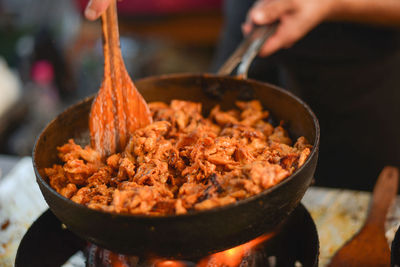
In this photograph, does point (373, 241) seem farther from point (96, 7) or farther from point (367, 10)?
point (96, 7)

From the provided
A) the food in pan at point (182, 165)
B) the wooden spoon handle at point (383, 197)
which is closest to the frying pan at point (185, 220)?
the food in pan at point (182, 165)

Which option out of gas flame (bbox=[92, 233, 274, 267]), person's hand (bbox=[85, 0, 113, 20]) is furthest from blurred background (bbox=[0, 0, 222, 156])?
gas flame (bbox=[92, 233, 274, 267])

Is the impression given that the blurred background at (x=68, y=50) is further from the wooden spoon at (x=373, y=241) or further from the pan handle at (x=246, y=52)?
the wooden spoon at (x=373, y=241)

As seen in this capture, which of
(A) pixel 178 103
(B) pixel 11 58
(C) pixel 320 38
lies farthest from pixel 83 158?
(B) pixel 11 58

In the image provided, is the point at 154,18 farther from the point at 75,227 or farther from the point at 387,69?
the point at 75,227

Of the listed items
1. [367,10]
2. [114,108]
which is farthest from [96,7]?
[367,10]

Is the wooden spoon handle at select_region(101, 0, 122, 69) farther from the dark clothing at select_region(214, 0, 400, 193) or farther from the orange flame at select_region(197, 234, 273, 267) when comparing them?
the dark clothing at select_region(214, 0, 400, 193)
